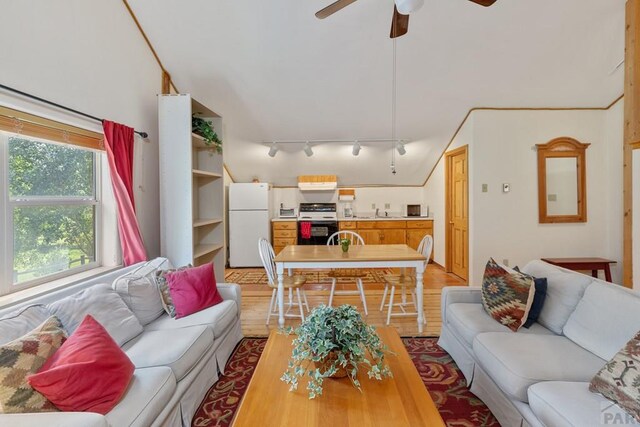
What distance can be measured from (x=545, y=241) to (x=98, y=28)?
18.0 ft

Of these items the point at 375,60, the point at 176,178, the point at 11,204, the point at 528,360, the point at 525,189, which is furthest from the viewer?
the point at 525,189

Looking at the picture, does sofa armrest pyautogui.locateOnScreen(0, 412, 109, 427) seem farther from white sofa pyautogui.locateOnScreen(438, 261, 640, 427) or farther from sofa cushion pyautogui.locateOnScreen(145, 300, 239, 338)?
white sofa pyautogui.locateOnScreen(438, 261, 640, 427)

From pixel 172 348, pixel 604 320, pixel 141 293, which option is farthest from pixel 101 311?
pixel 604 320

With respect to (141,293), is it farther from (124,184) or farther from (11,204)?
(124,184)

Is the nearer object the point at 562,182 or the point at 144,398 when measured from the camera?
the point at 144,398

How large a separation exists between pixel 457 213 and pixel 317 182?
2.57 metres

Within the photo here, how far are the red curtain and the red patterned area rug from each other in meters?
1.29

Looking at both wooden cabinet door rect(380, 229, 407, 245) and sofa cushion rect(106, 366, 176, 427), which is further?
wooden cabinet door rect(380, 229, 407, 245)

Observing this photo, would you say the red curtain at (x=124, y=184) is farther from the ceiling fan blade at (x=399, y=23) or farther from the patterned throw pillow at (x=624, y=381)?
the patterned throw pillow at (x=624, y=381)

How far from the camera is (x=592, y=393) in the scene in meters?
1.27

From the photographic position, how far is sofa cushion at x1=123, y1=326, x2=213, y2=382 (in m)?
1.58

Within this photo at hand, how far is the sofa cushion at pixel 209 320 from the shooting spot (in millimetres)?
2014

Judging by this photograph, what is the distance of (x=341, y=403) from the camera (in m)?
1.28

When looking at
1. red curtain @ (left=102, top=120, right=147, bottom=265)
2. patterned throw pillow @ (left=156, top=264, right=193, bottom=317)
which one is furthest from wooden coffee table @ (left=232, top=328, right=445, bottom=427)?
red curtain @ (left=102, top=120, right=147, bottom=265)
